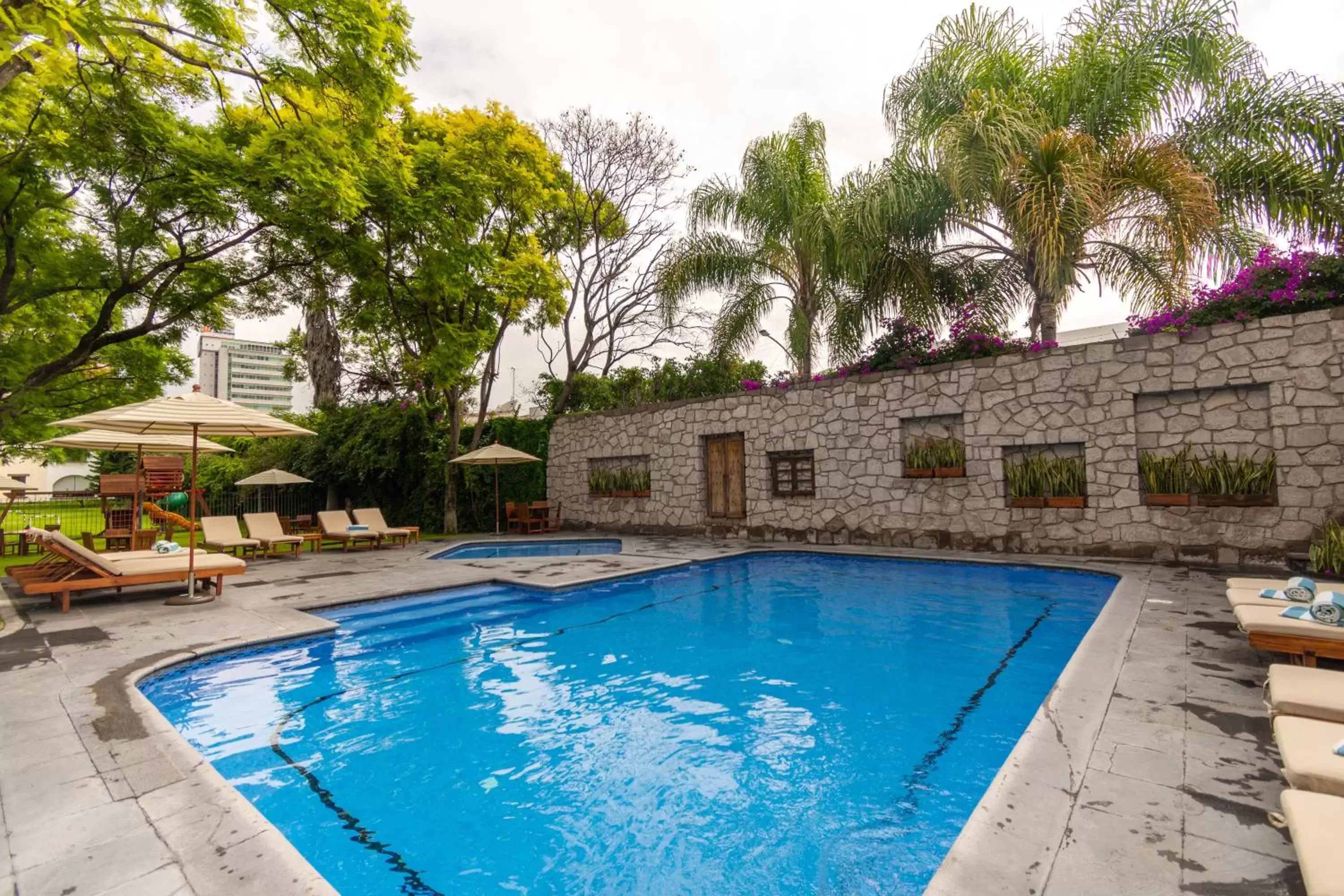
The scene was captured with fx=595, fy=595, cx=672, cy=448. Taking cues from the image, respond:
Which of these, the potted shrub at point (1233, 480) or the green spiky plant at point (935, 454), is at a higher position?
the green spiky plant at point (935, 454)

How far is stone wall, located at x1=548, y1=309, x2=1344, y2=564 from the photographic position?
7.57m

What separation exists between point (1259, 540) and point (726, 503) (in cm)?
883

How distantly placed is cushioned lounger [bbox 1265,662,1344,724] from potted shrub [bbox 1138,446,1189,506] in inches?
258

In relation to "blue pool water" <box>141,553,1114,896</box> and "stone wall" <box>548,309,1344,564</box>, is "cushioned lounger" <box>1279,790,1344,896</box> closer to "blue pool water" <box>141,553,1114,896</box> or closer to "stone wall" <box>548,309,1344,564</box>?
"blue pool water" <box>141,553,1114,896</box>

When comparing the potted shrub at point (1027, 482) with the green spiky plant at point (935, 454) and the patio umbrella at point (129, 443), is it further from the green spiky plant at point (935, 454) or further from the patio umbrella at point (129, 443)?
the patio umbrella at point (129, 443)

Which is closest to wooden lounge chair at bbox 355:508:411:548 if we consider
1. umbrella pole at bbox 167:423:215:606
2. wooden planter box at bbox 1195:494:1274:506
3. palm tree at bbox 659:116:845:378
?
umbrella pole at bbox 167:423:215:606

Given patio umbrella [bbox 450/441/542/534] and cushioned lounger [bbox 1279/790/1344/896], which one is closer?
cushioned lounger [bbox 1279/790/1344/896]

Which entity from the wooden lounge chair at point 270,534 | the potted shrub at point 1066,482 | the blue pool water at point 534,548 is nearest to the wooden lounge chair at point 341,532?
the wooden lounge chair at point 270,534

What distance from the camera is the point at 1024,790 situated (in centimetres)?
253

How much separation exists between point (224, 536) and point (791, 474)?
35.9ft

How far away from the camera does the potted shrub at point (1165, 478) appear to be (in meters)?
8.42

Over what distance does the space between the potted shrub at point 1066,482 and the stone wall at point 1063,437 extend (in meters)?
0.15

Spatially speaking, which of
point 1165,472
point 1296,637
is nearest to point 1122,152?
point 1165,472

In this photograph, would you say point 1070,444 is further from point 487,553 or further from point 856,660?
point 487,553
